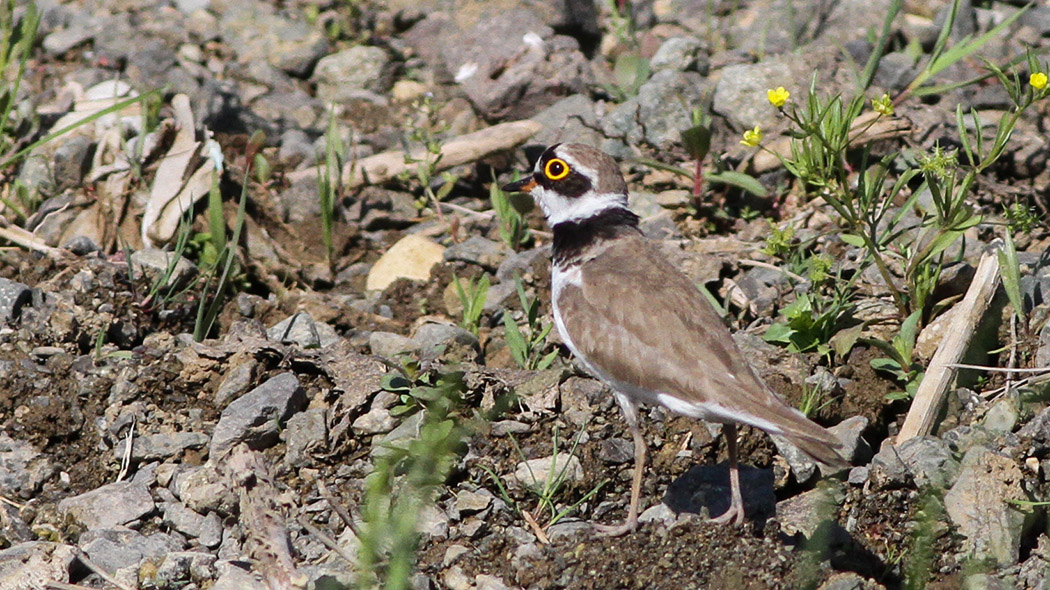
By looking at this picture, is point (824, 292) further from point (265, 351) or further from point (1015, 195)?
point (265, 351)

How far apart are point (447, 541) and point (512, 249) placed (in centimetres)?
244

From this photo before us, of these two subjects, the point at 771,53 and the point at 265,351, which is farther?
the point at 771,53

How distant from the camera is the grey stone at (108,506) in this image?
452 centimetres

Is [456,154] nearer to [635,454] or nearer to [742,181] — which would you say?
[742,181]

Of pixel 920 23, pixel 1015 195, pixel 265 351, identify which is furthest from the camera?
pixel 920 23

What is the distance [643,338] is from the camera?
4.52 m

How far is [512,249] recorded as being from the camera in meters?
6.56

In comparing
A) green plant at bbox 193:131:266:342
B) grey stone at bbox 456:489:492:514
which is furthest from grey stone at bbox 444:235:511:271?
grey stone at bbox 456:489:492:514

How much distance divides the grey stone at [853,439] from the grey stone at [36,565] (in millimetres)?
2896

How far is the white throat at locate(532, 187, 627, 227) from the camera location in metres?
5.30

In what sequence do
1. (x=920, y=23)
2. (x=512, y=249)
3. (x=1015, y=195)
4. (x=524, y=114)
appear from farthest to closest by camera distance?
(x=920, y=23) → (x=524, y=114) → (x=512, y=249) → (x=1015, y=195)

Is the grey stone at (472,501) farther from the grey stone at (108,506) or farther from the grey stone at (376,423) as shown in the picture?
the grey stone at (108,506)

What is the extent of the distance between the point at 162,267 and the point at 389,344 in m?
1.22

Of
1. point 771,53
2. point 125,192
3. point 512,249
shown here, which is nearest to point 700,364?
point 512,249
